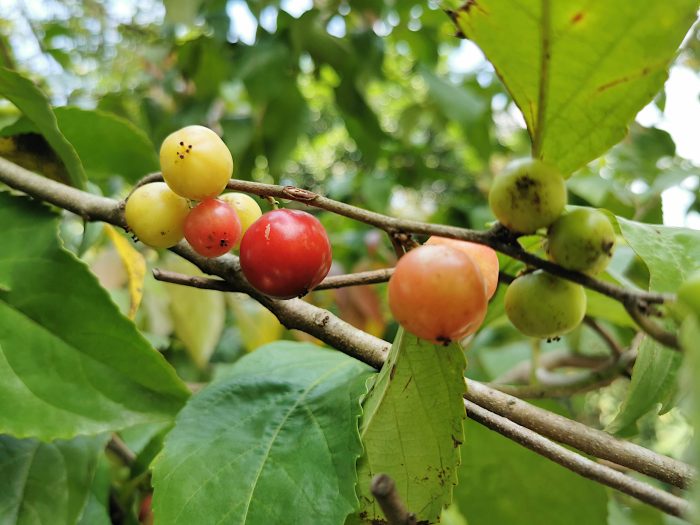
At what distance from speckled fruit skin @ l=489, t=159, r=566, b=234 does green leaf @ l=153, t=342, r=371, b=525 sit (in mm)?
270

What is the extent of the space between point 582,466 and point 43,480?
24.9 inches

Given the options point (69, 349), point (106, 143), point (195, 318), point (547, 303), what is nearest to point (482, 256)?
point (547, 303)

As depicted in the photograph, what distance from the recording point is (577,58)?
1.46 feet

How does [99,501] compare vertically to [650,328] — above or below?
below

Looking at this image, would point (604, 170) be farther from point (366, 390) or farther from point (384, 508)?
point (384, 508)

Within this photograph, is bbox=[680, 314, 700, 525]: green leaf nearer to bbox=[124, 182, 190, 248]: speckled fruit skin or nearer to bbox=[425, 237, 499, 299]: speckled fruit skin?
bbox=[425, 237, 499, 299]: speckled fruit skin

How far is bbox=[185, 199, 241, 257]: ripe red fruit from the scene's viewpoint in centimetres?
57

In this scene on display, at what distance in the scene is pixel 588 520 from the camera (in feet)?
2.97

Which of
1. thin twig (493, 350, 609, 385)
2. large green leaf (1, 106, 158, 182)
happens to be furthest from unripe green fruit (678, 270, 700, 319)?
thin twig (493, 350, 609, 385)

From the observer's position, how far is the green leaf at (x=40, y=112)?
74 cm

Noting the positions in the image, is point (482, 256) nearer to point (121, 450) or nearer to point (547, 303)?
point (547, 303)

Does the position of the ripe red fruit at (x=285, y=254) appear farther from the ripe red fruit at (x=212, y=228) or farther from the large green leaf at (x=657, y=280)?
the large green leaf at (x=657, y=280)

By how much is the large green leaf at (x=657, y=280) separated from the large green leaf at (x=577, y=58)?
14cm

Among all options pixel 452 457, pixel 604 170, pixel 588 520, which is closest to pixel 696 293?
pixel 452 457
